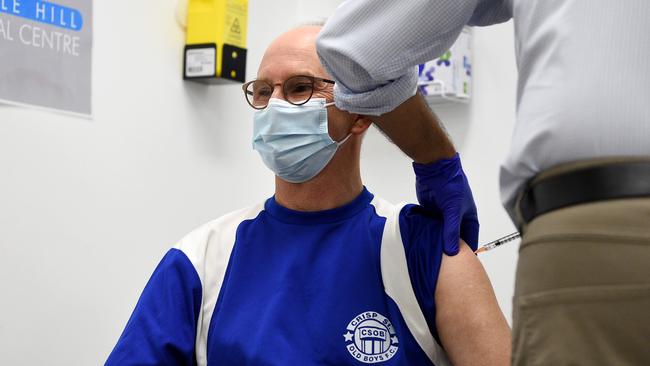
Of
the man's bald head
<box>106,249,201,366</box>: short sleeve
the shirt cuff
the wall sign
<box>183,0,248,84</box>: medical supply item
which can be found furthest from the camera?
<box>183,0,248,84</box>: medical supply item

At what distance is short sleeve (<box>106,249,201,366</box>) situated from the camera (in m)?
1.73

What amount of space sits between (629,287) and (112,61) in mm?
2016

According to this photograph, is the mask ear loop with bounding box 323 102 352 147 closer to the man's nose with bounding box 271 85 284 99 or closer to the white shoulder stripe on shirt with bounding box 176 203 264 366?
the man's nose with bounding box 271 85 284 99

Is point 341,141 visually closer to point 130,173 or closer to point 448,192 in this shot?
point 448,192

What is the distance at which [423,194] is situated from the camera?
1.74m

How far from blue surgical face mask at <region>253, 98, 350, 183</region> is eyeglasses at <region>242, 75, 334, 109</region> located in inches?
0.6

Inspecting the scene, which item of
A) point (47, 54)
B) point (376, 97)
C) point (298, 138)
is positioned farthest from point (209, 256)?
point (47, 54)

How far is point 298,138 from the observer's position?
1872 mm

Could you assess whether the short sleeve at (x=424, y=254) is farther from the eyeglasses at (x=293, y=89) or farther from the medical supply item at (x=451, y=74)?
the medical supply item at (x=451, y=74)

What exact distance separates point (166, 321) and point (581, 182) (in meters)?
1.01

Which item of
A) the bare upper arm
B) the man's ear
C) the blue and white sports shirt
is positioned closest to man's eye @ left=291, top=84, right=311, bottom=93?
the man's ear

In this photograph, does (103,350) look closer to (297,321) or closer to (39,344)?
(39,344)

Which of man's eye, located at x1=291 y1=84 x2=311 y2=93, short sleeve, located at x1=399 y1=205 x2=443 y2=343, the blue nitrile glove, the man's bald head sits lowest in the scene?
short sleeve, located at x1=399 y1=205 x2=443 y2=343

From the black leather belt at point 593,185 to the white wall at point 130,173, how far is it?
67.0 inches
